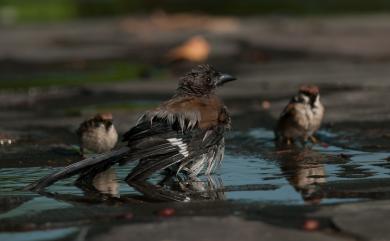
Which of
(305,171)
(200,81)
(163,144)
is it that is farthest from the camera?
(200,81)

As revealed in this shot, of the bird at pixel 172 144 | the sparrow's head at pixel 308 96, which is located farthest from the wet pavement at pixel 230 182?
the sparrow's head at pixel 308 96

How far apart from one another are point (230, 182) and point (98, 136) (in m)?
2.50

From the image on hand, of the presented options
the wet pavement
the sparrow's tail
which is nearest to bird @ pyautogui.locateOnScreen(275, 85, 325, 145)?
the wet pavement

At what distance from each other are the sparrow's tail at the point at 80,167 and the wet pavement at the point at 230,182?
10 cm

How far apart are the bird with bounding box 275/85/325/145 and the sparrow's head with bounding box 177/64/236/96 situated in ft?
4.08

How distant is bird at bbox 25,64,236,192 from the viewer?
7.79 meters

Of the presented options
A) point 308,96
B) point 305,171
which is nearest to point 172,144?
point 305,171

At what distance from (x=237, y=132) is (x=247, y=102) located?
248 centimetres

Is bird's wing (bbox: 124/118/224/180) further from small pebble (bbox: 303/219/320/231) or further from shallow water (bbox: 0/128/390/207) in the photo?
small pebble (bbox: 303/219/320/231)

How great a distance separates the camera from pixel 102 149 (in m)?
10.2

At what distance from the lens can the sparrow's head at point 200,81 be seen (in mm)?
9250

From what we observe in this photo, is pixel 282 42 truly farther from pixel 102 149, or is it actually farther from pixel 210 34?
pixel 102 149

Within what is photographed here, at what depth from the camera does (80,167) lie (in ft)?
25.4

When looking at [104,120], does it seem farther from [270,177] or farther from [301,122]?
[270,177]
